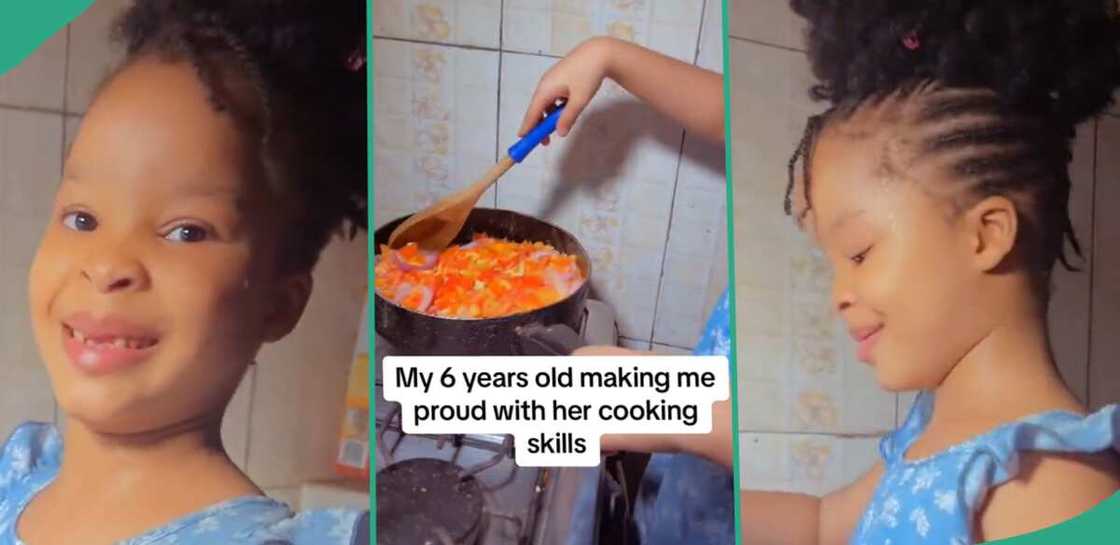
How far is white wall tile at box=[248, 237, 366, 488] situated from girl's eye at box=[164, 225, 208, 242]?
0.46ft

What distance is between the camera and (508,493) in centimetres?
124

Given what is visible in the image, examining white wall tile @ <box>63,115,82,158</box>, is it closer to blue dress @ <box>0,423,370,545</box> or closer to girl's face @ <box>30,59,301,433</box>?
girl's face @ <box>30,59,301,433</box>

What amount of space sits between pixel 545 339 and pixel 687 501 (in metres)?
0.28

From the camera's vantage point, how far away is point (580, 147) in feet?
4.23

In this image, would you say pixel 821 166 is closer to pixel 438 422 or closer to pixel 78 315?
pixel 438 422

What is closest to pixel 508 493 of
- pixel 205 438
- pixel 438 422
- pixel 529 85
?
pixel 438 422

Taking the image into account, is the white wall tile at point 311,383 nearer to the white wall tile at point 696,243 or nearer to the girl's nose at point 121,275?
the girl's nose at point 121,275

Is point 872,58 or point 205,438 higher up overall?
point 872,58

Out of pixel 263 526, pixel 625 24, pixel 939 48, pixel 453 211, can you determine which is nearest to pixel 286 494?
pixel 263 526

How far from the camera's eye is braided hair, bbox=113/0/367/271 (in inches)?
47.1

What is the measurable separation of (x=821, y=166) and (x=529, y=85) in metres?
0.39

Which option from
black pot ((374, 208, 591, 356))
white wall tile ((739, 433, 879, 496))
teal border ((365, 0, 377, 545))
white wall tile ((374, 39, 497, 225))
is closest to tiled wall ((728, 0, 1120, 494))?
white wall tile ((739, 433, 879, 496))

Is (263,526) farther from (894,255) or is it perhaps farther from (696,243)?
(894,255)

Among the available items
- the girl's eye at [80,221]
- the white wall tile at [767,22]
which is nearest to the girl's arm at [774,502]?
the white wall tile at [767,22]
